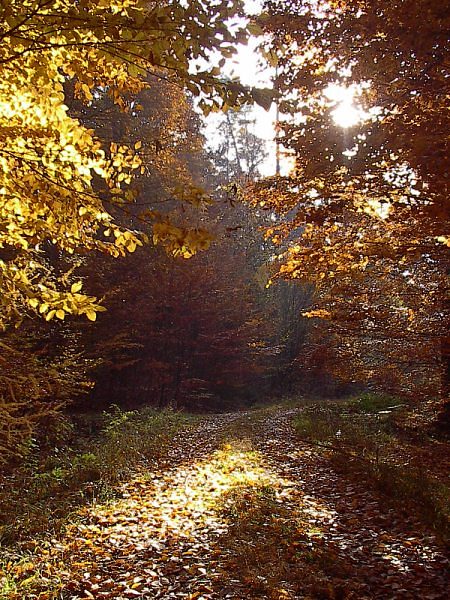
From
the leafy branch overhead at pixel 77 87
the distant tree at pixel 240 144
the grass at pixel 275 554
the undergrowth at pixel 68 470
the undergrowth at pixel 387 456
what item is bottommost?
the undergrowth at pixel 387 456

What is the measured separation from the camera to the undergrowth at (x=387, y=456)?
6.04m

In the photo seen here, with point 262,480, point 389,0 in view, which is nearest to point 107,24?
point 389,0

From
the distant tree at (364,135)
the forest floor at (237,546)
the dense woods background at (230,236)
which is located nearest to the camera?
the dense woods background at (230,236)

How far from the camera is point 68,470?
7.93 meters

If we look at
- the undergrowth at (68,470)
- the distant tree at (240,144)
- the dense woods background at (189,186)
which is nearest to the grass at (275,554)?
the undergrowth at (68,470)

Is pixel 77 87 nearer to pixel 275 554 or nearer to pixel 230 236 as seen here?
pixel 275 554

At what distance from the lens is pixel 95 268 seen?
1415 centimetres

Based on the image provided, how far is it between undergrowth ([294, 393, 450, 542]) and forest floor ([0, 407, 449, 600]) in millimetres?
231

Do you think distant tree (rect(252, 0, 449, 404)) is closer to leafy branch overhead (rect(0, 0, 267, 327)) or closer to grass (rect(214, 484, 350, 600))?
leafy branch overhead (rect(0, 0, 267, 327))

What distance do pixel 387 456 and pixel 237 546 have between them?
481cm

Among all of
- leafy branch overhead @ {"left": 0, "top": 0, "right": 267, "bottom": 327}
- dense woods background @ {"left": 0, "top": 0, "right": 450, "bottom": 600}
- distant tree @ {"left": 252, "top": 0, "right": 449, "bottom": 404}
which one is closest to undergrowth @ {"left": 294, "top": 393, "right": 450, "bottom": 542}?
dense woods background @ {"left": 0, "top": 0, "right": 450, "bottom": 600}

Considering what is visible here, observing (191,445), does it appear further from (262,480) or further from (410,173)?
(410,173)

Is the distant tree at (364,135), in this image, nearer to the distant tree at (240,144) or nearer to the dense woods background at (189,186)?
the dense woods background at (189,186)

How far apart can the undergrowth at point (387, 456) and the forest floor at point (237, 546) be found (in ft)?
0.76
